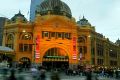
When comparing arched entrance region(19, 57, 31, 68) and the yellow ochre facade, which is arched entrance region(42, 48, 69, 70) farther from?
arched entrance region(19, 57, 31, 68)

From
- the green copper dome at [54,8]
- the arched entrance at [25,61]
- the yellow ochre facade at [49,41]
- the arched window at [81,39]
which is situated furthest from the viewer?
the green copper dome at [54,8]

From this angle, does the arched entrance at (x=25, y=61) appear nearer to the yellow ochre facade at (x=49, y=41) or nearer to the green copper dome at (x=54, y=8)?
the yellow ochre facade at (x=49, y=41)

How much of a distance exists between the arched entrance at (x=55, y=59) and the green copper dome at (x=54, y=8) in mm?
12710

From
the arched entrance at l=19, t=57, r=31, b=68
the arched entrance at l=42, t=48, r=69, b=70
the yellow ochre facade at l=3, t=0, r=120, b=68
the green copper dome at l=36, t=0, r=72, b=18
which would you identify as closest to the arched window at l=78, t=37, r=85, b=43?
the yellow ochre facade at l=3, t=0, r=120, b=68

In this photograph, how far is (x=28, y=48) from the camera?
84.7 m

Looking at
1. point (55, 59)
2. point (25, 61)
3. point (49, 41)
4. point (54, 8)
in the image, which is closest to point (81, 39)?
point (49, 41)

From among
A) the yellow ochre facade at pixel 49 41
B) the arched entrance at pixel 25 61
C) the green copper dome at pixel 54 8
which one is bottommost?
the arched entrance at pixel 25 61

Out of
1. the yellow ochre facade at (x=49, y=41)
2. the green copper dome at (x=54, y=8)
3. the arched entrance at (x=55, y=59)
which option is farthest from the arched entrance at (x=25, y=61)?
the green copper dome at (x=54, y=8)

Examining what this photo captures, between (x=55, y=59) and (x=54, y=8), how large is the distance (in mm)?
17267

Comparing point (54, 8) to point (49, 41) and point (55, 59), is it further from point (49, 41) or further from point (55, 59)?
point (55, 59)

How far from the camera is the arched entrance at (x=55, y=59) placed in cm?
8219

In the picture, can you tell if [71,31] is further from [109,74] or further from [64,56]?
[109,74]

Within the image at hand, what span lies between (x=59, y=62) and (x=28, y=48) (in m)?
9.54

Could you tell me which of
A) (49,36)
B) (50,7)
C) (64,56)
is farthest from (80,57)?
(50,7)
